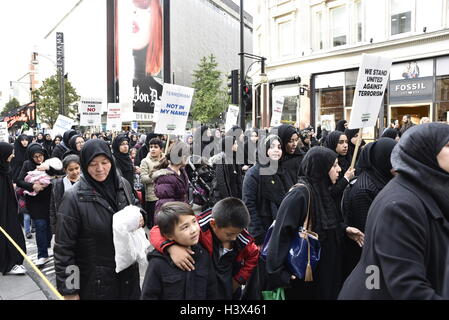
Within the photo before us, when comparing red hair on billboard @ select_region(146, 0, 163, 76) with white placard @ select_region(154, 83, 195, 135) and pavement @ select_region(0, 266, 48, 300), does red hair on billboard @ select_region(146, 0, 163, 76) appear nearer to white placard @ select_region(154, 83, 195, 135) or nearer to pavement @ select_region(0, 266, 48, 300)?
white placard @ select_region(154, 83, 195, 135)

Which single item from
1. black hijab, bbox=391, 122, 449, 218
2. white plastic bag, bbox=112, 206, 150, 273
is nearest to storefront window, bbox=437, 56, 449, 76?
black hijab, bbox=391, 122, 449, 218

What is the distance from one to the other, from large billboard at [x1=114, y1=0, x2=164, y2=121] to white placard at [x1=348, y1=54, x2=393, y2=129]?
5030cm

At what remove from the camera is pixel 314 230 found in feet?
9.75

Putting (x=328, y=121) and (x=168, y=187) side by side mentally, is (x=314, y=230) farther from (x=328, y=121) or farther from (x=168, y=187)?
(x=328, y=121)

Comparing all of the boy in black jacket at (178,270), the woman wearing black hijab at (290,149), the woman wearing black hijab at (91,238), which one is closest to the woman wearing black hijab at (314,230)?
the boy in black jacket at (178,270)

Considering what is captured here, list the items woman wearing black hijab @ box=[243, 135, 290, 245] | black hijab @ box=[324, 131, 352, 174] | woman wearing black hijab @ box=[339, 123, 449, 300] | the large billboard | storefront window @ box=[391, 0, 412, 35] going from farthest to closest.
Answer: the large billboard < storefront window @ box=[391, 0, 412, 35] < black hijab @ box=[324, 131, 352, 174] < woman wearing black hijab @ box=[243, 135, 290, 245] < woman wearing black hijab @ box=[339, 123, 449, 300]

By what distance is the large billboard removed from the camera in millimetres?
52250

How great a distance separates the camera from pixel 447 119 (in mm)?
16469

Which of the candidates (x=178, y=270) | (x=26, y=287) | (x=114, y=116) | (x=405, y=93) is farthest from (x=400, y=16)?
→ (x=178, y=270)

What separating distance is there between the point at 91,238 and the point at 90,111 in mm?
10656

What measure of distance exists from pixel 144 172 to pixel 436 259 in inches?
226

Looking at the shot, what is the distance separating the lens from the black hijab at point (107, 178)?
9.45 ft
